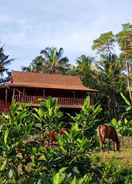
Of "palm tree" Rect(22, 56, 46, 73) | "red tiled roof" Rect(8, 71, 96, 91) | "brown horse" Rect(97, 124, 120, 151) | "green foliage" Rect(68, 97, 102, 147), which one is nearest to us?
"green foliage" Rect(68, 97, 102, 147)

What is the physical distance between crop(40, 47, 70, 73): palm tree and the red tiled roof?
47.1 ft

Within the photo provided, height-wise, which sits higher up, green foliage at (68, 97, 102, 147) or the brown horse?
green foliage at (68, 97, 102, 147)

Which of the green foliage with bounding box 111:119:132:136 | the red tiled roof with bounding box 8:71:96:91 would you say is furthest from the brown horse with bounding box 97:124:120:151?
the red tiled roof with bounding box 8:71:96:91

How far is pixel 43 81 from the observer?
135 feet

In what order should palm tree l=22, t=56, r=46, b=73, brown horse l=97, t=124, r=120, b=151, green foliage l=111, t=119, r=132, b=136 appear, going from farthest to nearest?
palm tree l=22, t=56, r=46, b=73 → brown horse l=97, t=124, r=120, b=151 → green foliage l=111, t=119, r=132, b=136

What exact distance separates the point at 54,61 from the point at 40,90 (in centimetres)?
1730

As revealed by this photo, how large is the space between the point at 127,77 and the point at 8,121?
144ft

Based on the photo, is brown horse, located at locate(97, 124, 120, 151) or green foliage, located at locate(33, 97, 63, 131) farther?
brown horse, located at locate(97, 124, 120, 151)

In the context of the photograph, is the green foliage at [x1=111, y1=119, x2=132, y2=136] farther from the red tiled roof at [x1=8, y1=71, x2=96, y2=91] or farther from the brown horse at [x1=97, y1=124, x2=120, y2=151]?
the red tiled roof at [x1=8, y1=71, x2=96, y2=91]

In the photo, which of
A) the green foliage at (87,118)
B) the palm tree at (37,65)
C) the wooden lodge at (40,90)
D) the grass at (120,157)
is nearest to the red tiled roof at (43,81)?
the wooden lodge at (40,90)

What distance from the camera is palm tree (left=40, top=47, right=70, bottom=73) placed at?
5725cm

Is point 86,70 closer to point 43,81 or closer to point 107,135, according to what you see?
point 43,81

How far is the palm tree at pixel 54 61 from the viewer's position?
5725 centimetres

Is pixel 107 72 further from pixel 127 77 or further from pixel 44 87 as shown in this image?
pixel 44 87
